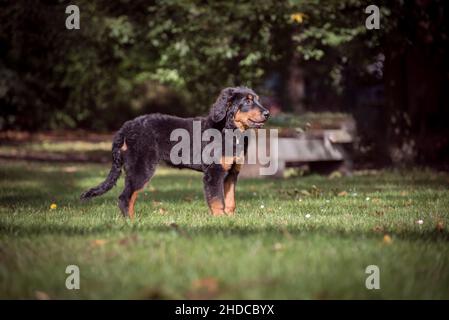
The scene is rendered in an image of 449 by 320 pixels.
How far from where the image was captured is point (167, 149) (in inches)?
306

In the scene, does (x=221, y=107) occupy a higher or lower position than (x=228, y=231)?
→ higher

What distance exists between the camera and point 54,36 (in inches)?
683

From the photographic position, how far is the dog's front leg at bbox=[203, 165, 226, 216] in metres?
7.55

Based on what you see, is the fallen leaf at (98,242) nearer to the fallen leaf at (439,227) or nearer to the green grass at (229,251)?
the green grass at (229,251)

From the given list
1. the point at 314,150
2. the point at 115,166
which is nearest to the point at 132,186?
the point at 115,166

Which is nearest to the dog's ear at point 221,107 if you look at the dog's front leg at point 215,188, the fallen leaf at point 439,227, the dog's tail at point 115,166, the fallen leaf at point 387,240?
the dog's front leg at point 215,188

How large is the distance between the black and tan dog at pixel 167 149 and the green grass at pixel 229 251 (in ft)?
0.88

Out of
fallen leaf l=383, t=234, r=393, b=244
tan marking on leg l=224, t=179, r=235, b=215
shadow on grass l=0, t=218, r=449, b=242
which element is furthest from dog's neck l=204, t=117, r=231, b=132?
fallen leaf l=383, t=234, r=393, b=244

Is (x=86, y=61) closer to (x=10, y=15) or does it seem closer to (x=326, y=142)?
(x=10, y=15)

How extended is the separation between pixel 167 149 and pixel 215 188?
2.44 feet

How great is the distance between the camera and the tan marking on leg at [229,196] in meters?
7.83

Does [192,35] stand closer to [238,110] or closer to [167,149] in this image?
[238,110]

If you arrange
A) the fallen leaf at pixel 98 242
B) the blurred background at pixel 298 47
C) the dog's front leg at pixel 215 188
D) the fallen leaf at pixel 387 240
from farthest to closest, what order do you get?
the blurred background at pixel 298 47
the dog's front leg at pixel 215 188
the fallen leaf at pixel 387 240
the fallen leaf at pixel 98 242

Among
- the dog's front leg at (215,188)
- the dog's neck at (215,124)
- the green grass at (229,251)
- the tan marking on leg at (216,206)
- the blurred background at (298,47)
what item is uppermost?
the blurred background at (298,47)
